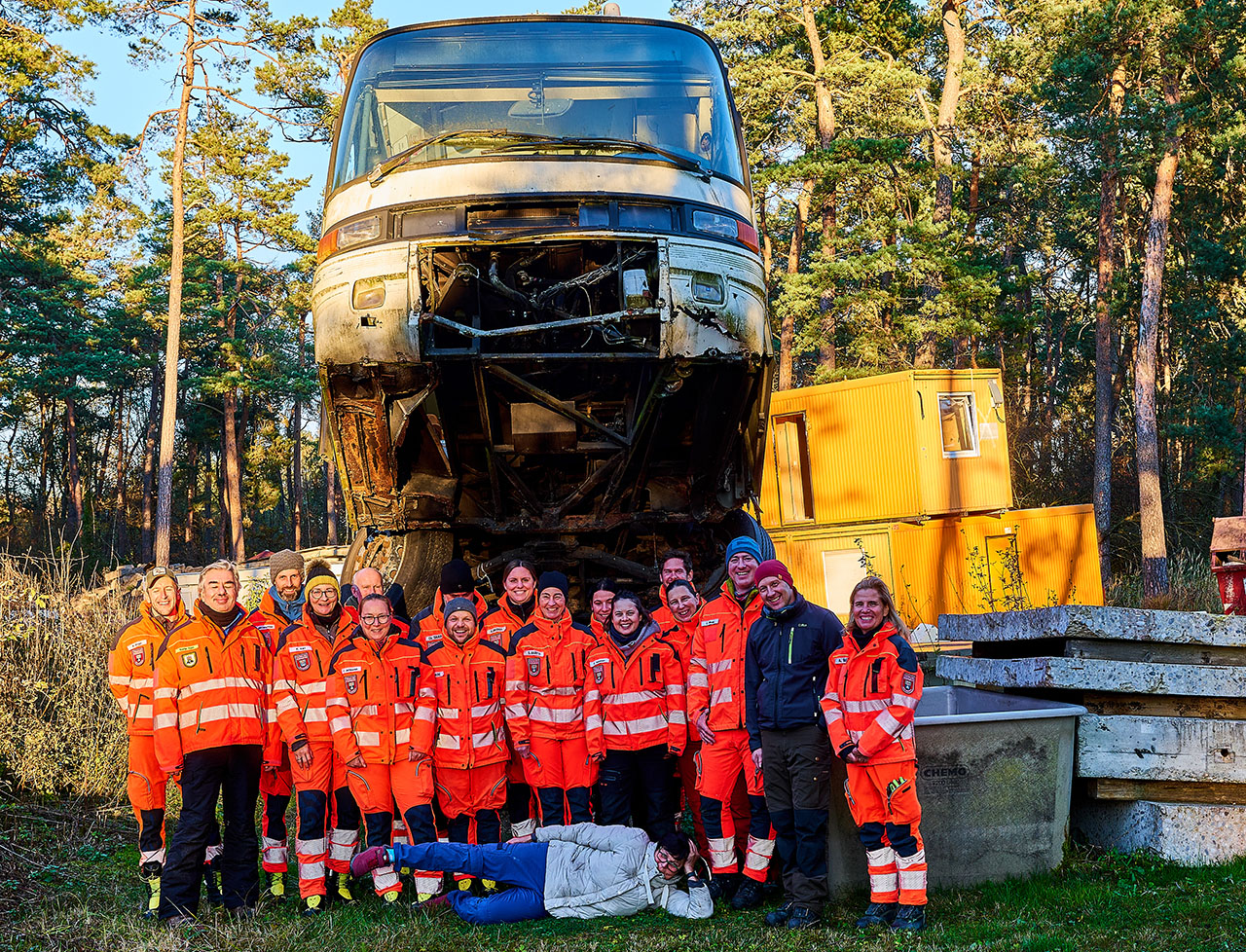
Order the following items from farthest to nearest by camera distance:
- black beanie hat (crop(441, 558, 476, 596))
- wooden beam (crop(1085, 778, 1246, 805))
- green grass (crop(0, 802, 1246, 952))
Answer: black beanie hat (crop(441, 558, 476, 596)) → wooden beam (crop(1085, 778, 1246, 805)) → green grass (crop(0, 802, 1246, 952))

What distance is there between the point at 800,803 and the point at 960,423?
13.8m

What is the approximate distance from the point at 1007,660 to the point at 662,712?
6.32 feet

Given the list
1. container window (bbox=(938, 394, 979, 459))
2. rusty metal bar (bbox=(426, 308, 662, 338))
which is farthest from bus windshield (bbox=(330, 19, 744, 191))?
container window (bbox=(938, 394, 979, 459))

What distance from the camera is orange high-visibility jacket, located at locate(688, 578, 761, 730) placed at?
206 inches

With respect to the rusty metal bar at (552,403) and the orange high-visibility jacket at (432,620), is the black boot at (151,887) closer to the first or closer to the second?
the orange high-visibility jacket at (432,620)

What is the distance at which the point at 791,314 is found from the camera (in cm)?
2314

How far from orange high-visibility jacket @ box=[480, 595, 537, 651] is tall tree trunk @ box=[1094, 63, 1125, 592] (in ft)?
65.3

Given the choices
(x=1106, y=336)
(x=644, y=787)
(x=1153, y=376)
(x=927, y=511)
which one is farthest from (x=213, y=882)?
(x=1106, y=336)

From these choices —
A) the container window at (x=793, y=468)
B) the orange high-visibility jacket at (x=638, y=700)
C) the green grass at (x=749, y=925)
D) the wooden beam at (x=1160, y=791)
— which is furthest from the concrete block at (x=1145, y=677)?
the container window at (x=793, y=468)

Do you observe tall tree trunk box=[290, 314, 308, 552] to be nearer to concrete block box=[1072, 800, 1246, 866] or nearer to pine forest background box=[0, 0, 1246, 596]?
pine forest background box=[0, 0, 1246, 596]

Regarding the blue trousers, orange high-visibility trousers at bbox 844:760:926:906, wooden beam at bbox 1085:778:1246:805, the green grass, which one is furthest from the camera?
wooden beam at bbox 1085:778:1246:805

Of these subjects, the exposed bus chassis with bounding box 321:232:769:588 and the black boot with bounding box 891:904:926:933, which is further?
the exposed bus chassis with bounding box 321:232:769:588

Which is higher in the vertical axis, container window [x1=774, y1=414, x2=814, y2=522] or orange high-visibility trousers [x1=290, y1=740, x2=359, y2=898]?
container window [x1=774, y1=414, x2=814, y2=522]

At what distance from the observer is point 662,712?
5.48 m
